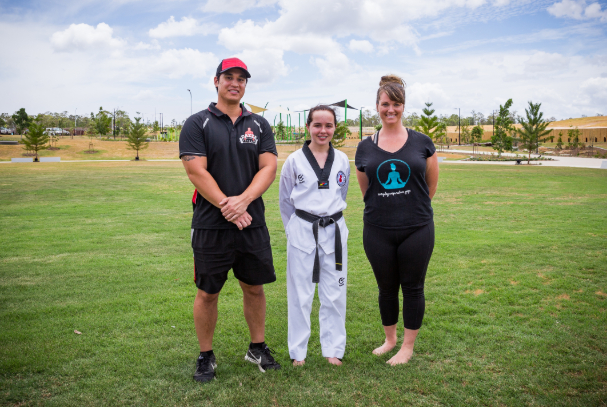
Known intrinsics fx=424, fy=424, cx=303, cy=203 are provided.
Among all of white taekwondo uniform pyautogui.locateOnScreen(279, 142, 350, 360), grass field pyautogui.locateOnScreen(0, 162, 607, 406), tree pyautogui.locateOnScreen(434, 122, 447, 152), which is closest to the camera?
grass field pyautogui.locateOnScreen(0, 162, 607, 406)

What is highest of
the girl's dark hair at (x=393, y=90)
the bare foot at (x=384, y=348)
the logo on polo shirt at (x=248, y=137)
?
the girl's dark hair at (x=393, y=90)

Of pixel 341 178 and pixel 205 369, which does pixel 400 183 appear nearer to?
pixel 341 178

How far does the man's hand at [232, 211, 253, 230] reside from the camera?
2920mm

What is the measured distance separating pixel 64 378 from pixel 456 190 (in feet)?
47.8

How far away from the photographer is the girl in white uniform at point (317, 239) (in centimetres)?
319

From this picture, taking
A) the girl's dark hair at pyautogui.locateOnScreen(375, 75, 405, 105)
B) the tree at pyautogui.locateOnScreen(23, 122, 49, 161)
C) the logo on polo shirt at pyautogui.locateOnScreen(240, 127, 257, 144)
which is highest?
the tree at pyautogui.locateOnScreen(23, 122, 49, 161)

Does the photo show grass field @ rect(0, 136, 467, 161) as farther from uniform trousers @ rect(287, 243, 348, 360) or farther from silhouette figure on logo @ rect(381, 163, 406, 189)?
silhouette figure on logo @ rect(381, 163, 406, 189)

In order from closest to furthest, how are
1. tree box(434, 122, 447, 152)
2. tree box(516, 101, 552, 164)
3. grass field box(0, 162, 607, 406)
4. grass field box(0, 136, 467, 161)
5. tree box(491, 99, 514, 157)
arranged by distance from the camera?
grass field box(0, 162, 607, 406) < tree box(516, 101, 552, 164) < grass field box(0, 136, 467, 161) < tree box(491, 99, 514, 157) < tree box(434, 122, 447, 152)

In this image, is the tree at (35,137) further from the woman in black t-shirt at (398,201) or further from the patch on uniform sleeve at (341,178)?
the woman in black t-shirt at (398,201)

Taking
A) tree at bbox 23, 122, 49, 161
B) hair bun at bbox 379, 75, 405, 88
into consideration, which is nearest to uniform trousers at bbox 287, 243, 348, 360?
hair bun at bbox 379, 75, 405, 88

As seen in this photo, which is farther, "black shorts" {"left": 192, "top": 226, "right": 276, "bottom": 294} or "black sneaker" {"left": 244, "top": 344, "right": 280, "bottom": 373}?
"black sneaker" {"left": 244, "top": 344, "right": 280, "bottom": 373}

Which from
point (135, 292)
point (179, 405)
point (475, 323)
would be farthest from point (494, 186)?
point (179, 405)

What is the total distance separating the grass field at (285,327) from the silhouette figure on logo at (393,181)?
135 cm

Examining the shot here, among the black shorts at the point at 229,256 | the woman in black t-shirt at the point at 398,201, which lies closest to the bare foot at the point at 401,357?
the woman in black t-shirt at the point at 398,201
